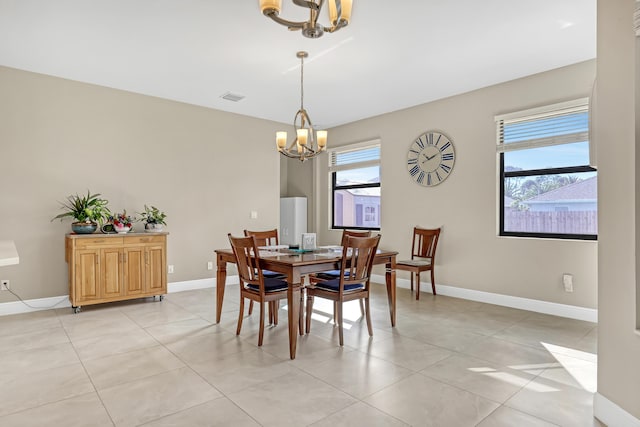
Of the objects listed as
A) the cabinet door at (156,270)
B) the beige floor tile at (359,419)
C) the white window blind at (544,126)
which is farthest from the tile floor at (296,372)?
the white window blind at (544,126)

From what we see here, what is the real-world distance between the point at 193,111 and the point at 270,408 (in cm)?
444

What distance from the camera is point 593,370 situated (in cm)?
260

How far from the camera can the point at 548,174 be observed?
4.16m

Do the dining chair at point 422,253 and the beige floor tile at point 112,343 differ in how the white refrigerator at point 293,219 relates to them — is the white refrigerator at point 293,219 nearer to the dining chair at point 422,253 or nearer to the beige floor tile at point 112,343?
the dining chair at point 422,253

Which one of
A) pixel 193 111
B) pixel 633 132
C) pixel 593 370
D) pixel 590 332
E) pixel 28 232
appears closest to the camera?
pixel 633 132

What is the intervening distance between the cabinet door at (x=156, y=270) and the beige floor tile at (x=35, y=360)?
148cm

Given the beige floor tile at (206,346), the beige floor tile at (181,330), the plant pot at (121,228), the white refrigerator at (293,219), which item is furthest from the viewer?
the white refrigerator at (293,219)

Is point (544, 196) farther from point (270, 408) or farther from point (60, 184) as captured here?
point (60, 184)

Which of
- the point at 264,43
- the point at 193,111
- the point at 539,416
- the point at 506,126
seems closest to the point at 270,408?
the point at 539,416

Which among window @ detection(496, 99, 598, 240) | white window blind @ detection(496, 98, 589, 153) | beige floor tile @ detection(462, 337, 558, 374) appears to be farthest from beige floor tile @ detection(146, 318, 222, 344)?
white window blind @ detection(496, 98, 589, 153)

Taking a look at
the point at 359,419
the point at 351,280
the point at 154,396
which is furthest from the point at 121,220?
the point at 359,419

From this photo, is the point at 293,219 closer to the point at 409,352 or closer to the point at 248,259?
the point at 248,259

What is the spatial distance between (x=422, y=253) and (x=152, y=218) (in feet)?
11.7

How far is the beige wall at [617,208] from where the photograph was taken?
184 centimetres
